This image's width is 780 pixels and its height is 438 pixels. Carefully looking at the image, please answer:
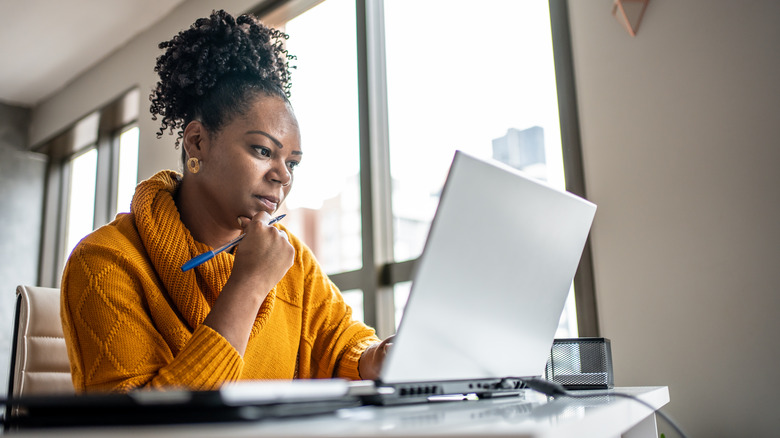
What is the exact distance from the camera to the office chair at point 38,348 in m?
1.43

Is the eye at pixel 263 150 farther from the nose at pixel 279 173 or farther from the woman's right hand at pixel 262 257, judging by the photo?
the woman's right hand at pixel 262 257

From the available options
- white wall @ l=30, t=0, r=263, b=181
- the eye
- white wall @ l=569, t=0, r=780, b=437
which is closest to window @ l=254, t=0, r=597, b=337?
white wall @ l=569, t=0, r=780, b=437

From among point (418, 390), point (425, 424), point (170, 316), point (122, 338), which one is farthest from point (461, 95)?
point (425, 424)

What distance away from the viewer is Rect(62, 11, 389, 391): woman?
3.09ft

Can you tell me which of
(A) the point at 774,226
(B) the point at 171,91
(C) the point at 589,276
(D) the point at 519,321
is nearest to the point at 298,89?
(B) the point at 171,91

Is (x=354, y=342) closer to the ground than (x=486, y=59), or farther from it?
closer to the ground

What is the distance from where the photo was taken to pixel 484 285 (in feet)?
2.13

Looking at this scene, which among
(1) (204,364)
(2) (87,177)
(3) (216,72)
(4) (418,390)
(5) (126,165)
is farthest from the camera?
(2) (87,177)

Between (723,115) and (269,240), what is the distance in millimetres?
1063

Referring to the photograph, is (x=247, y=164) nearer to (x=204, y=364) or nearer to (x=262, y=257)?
(x=262, y=257)

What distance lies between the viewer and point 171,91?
1.44 meters

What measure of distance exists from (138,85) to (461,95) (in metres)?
1.97

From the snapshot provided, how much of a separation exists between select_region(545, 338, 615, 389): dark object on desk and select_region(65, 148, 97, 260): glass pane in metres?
3.52

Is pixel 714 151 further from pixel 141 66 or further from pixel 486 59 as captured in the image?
pixel 141 66
